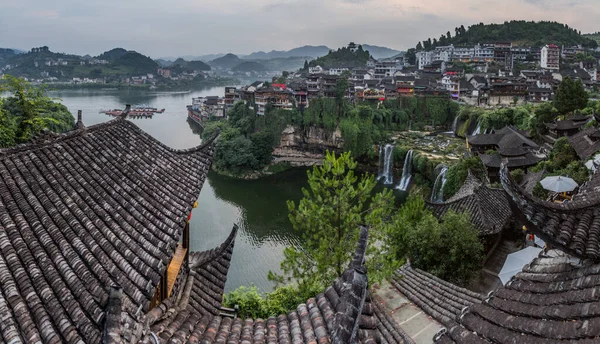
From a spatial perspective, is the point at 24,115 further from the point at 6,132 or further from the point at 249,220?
the point at 249,220

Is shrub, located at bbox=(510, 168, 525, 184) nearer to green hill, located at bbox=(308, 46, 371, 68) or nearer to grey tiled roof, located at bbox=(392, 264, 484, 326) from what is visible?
grey tiled roof, located at bbox=(392, 264, 484, 326)

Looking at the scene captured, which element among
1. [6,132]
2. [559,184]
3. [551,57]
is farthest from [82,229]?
[551,57]

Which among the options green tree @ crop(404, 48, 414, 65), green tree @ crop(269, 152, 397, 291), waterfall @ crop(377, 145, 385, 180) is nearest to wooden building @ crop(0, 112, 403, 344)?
green tree @ crop(269, 152, 397, 291)

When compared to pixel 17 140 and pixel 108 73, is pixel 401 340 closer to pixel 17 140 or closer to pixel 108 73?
pixel 17 140

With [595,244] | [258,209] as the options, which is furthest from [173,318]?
[258,209]

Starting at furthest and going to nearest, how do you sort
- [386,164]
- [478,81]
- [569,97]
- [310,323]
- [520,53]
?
1. [520,53]
2. [478,81]
3. [386,164]
4. [569,97]
5. [310,323]

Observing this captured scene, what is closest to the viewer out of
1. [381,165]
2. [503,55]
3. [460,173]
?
[460,173]
